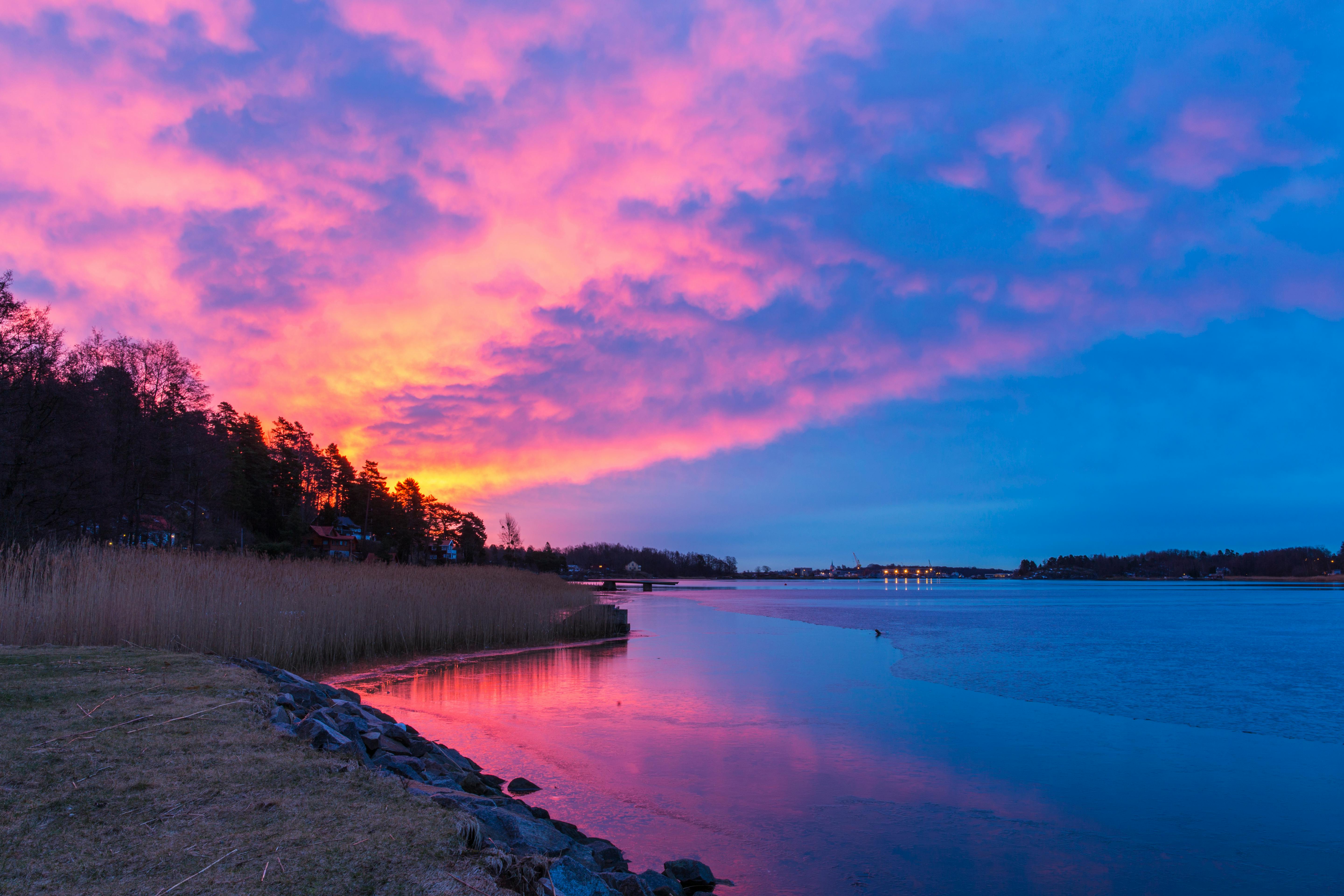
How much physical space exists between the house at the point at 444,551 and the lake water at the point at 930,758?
7515cm

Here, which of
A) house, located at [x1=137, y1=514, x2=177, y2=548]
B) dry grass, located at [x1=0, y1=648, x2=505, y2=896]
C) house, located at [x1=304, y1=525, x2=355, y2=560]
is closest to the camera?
dry grass, located at [x1=0, y1=648, x2=505, y2=896]

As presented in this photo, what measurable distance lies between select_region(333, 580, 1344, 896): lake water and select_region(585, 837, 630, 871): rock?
44 cm

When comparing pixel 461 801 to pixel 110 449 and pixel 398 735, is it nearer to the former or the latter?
pixel 398 735

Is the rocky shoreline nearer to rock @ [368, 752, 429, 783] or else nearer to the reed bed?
rock @ [368, 752, 429, 783]

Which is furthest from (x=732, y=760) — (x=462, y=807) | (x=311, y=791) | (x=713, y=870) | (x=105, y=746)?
(x=105, y=746)

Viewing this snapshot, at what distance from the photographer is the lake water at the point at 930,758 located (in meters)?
6.18

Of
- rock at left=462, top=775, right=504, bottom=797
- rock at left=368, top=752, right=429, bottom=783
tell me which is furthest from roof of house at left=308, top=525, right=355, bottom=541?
rock at left=462, top=775, right=504, bottom=797

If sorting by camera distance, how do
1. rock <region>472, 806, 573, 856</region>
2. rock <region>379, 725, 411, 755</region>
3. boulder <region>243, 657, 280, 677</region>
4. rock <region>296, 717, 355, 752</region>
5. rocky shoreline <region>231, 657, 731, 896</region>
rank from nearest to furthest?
rocky shoreline <region>231, 657, 731, 896</region>
rock <region>472, 806, 573, 856</region>
rock <region>296, 717, 355, 752</region>
rock <region>379, 725, 411, 755</region>
boulder <region>243, 657, 280, 677</region>

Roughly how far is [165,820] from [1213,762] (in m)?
11.2

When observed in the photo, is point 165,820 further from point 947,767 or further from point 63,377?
point 63,377

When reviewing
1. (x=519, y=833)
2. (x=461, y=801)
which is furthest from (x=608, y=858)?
(x=461, y=801)

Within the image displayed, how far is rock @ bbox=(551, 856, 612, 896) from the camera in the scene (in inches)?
159

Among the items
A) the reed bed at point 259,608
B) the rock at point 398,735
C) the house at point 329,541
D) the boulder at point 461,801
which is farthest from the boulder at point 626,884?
the house at point 329,541

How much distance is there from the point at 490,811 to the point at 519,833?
0.29 metres
